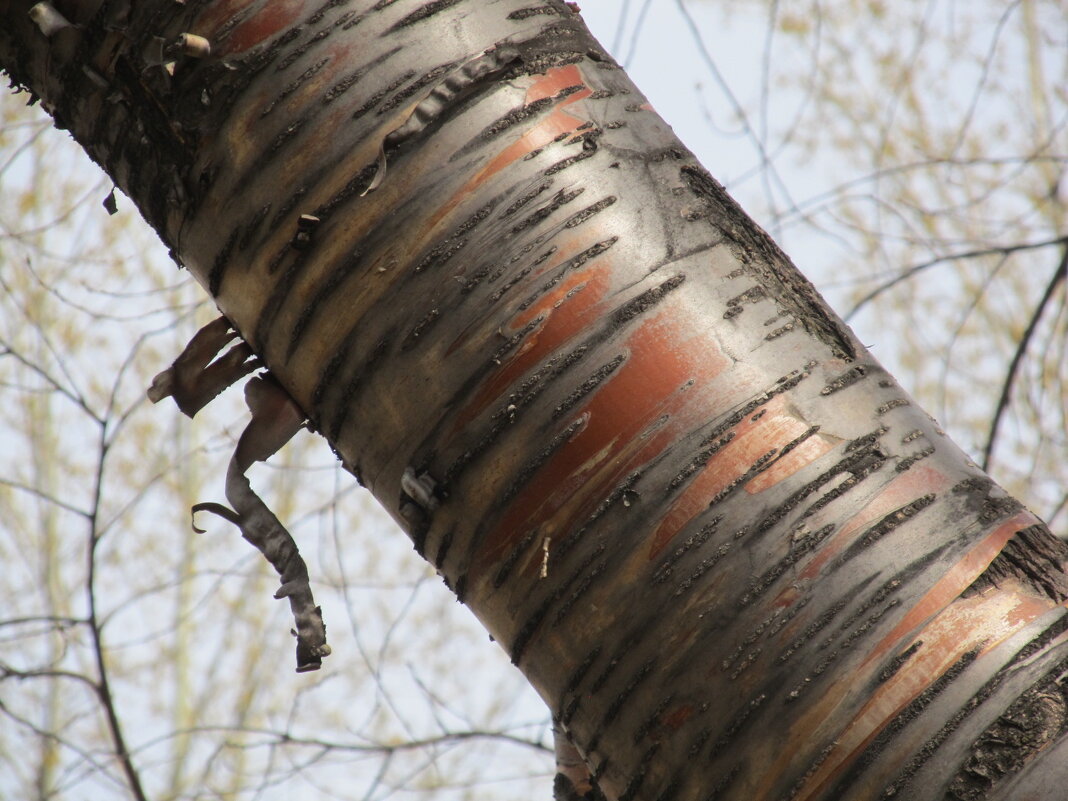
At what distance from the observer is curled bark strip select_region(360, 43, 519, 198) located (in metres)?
0.80

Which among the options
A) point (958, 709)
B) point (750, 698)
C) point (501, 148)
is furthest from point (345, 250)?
point (958, 709)

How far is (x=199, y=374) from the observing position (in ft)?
3.36

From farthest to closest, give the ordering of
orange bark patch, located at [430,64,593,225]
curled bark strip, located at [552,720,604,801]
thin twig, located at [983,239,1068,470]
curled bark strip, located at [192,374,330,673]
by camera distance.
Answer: thin twig, located at [983,239,1068,470]
curled bark strip, located at [552,720,604,801]
curled bark strip, located at [192,374,330,673]
orange bark patch, located at [430,64,593,225]

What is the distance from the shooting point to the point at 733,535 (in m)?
0.73

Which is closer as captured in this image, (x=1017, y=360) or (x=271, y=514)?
(x=271, y=514)

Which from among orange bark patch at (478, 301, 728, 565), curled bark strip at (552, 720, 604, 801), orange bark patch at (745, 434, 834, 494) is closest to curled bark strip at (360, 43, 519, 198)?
orange bark patch at (478, 301, 728, 565)

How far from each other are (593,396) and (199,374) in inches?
18.1

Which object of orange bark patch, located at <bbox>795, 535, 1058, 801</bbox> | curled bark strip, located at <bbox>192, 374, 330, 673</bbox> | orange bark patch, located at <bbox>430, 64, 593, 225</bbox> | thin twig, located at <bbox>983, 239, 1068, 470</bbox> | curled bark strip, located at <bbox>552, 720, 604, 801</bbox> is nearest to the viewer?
orange bark patch, located at <bbox>795, 535, 1058, 801</bbox>

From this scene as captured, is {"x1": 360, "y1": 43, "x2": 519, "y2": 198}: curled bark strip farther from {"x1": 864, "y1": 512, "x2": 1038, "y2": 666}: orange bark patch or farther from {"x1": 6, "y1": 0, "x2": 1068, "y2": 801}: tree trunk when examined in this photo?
{"x1": 864, "y1": 512, "x2": 1038, "y2": 666}: orange bark patch

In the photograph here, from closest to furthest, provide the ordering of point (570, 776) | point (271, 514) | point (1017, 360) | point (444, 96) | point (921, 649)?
point (921, 649) < point (444, 96) < point (271, 514) < point (570, 776) < point (1017, 360)

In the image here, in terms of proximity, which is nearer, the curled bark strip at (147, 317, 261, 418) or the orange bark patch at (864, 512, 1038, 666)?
the orange bark patch at (864, 512, 1038, 666)

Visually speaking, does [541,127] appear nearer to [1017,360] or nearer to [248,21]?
[248,21]

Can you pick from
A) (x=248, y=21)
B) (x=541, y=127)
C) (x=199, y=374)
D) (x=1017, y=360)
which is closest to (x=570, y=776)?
(x=199, y=374)

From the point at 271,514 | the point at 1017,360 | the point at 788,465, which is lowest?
the point at 788,465
